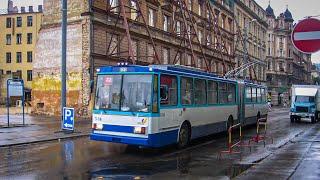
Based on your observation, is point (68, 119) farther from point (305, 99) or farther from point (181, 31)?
point (181, 31)


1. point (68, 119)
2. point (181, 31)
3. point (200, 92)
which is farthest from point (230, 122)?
point (181, 31)

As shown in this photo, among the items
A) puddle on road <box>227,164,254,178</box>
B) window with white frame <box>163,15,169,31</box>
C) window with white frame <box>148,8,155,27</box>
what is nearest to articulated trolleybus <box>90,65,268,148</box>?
puddle on road <box>227,164,254,178</box>

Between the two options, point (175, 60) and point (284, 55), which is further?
point (284, 55)

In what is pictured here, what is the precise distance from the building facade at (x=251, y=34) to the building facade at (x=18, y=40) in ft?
123

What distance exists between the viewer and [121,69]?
15281mm

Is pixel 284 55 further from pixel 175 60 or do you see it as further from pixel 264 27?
pixel 175 60

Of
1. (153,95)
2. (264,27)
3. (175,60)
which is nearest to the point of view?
(153,95)

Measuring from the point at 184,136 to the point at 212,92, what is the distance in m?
3.63

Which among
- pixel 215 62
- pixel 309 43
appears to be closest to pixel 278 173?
pixel 309 43

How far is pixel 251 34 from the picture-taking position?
84.2 m

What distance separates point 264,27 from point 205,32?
136ft

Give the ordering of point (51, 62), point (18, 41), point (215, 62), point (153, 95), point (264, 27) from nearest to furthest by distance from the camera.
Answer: point (153, 95), point (51, 62), point (215, 62), point (18, 41), point (264, 27)

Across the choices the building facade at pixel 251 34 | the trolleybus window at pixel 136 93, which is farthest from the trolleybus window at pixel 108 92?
the building facade at pixel 251 34

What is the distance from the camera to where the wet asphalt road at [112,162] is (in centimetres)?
1132
